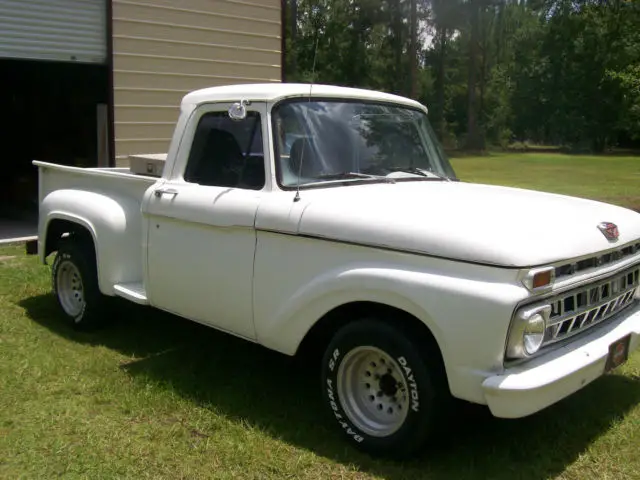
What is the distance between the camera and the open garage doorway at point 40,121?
1234 cm

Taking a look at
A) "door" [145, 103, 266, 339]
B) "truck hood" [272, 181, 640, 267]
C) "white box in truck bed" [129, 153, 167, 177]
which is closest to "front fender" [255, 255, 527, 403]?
"truck hood" [272, 181, 640, 267]

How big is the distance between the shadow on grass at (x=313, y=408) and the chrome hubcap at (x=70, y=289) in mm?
182

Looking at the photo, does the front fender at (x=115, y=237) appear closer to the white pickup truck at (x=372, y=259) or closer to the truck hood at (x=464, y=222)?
the white pickup truck at (x=372, y=259)

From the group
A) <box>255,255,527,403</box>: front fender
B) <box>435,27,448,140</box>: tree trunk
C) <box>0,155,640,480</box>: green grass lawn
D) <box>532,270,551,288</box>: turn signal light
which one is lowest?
<box>0,155,640,480</box>: green grass lawn

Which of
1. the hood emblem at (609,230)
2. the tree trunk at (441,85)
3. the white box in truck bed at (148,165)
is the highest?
the tree trunk at (441,85)

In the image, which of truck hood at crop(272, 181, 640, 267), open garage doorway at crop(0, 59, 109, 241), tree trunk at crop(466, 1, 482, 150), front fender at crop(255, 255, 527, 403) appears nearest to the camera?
front fender at crop(255, 255, 527, 403)

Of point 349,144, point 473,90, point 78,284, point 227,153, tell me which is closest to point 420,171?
point 349,144

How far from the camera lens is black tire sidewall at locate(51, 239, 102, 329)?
5336mm

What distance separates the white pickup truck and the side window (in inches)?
0.4

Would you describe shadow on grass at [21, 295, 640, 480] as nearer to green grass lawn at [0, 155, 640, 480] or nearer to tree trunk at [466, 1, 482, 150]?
green grass lawn at [0, 155, 640, 480]

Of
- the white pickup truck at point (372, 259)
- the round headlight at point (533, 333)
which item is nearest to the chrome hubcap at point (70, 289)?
the white pickup truck at point (372, 259)

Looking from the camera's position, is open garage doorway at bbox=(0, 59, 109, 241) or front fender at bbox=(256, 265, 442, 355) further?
open garage doorway at bbox=(0, 59, 109, 241)

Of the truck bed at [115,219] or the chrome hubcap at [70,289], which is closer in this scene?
the truck bed at [115,219]

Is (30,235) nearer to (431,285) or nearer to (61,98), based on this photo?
(61,98)
